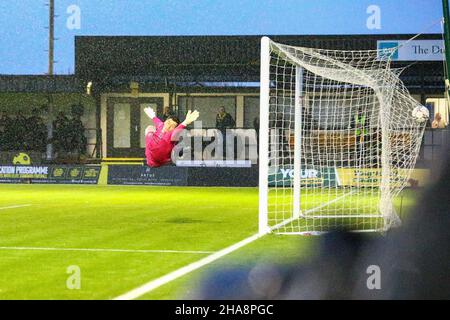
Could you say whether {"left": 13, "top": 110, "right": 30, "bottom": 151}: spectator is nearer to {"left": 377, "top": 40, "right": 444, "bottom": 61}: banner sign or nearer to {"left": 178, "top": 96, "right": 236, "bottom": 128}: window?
{"left": 178, "top": 96, "right": 236, "bottom": 128}: window

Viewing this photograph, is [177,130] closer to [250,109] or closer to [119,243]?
[119,243]

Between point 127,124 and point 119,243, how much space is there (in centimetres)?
2832

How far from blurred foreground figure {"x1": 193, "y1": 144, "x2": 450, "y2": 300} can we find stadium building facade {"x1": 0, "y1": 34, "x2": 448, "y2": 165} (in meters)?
25.5

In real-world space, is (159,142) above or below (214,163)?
below

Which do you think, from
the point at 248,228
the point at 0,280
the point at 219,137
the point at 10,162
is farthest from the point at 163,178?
the point at 0,280

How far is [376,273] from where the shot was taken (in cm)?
765

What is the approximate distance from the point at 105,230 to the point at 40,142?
23681 millimetres

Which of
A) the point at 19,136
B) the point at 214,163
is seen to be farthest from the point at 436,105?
the point at 19,136

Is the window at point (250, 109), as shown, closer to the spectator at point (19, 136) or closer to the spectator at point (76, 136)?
the spectator at point (76, 136)

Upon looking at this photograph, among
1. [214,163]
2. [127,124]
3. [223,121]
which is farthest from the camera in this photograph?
[127,124]

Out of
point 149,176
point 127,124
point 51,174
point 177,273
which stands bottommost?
point 177,273

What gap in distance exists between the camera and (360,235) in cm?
1205

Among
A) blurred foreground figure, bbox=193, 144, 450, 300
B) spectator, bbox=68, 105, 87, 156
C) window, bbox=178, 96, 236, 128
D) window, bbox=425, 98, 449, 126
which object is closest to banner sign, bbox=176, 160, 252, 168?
spectator, bbox=68, 105, 87, 156
